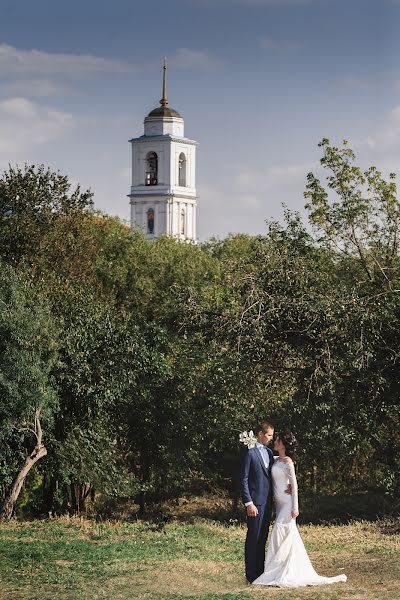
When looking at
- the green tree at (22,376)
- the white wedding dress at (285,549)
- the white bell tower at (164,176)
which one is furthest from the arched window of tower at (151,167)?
the white wedding dress at (285,549)

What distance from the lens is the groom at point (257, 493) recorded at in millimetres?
14102

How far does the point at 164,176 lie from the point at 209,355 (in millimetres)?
115304

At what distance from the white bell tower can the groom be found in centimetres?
12459

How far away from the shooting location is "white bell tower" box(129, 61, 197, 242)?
463 feet

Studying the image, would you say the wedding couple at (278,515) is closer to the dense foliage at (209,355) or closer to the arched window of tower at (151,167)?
the dense foliage at (209,355)

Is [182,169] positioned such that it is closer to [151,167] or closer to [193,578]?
[151,167]

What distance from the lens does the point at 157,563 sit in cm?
1623

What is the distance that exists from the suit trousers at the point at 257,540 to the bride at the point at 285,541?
104 mm

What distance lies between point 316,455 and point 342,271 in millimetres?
5247

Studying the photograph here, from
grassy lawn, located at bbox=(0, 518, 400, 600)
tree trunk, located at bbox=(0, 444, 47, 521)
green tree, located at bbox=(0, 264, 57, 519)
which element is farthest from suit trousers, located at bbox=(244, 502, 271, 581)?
tree trunk, located at bbox=(0, 444, 47, 521)

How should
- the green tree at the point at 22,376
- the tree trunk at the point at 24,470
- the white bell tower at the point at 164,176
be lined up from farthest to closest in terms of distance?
the white bell tower at the point at 164,176
the tree trunk at the point at 24,470
the green tree at the point at 22,376

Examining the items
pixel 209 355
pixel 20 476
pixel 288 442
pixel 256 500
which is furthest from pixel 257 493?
pixel 209 355

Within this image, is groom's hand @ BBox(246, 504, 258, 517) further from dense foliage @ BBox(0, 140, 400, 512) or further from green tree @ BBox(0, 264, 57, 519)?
green tree @ BBox(0, 264, 57, 519)

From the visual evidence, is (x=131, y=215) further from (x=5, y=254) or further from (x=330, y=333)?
(x=330, y=333)
